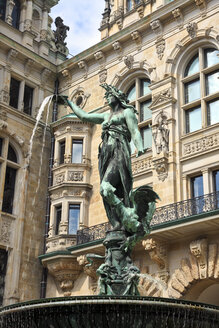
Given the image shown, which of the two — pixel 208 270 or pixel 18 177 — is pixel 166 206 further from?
pixel 18 177

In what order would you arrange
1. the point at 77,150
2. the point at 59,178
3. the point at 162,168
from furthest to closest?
1. the point at 77,150
2. the point at 59,178
3. the point at 162,168

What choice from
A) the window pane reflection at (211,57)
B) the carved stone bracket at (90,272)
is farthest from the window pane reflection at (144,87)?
the carved stone bracket at (90,272)

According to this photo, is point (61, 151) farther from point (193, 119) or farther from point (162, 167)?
point (193, 119)

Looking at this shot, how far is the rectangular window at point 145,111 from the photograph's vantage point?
2488cm

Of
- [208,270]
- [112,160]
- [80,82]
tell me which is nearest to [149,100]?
[80,82]

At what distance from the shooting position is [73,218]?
83.3 ft

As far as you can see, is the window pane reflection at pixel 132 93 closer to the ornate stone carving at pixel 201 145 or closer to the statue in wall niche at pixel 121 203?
the ornate stone carving at pixel 201 145

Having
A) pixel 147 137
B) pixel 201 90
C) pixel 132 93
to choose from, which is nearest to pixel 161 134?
pixel 147 137

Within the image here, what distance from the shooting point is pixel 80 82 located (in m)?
28.6

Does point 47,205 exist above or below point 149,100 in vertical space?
below

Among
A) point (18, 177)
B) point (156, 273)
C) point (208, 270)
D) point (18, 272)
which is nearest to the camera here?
point (208, 270)

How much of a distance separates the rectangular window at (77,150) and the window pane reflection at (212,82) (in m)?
7.25

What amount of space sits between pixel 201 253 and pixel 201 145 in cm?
448

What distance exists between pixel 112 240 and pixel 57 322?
1874 mm
